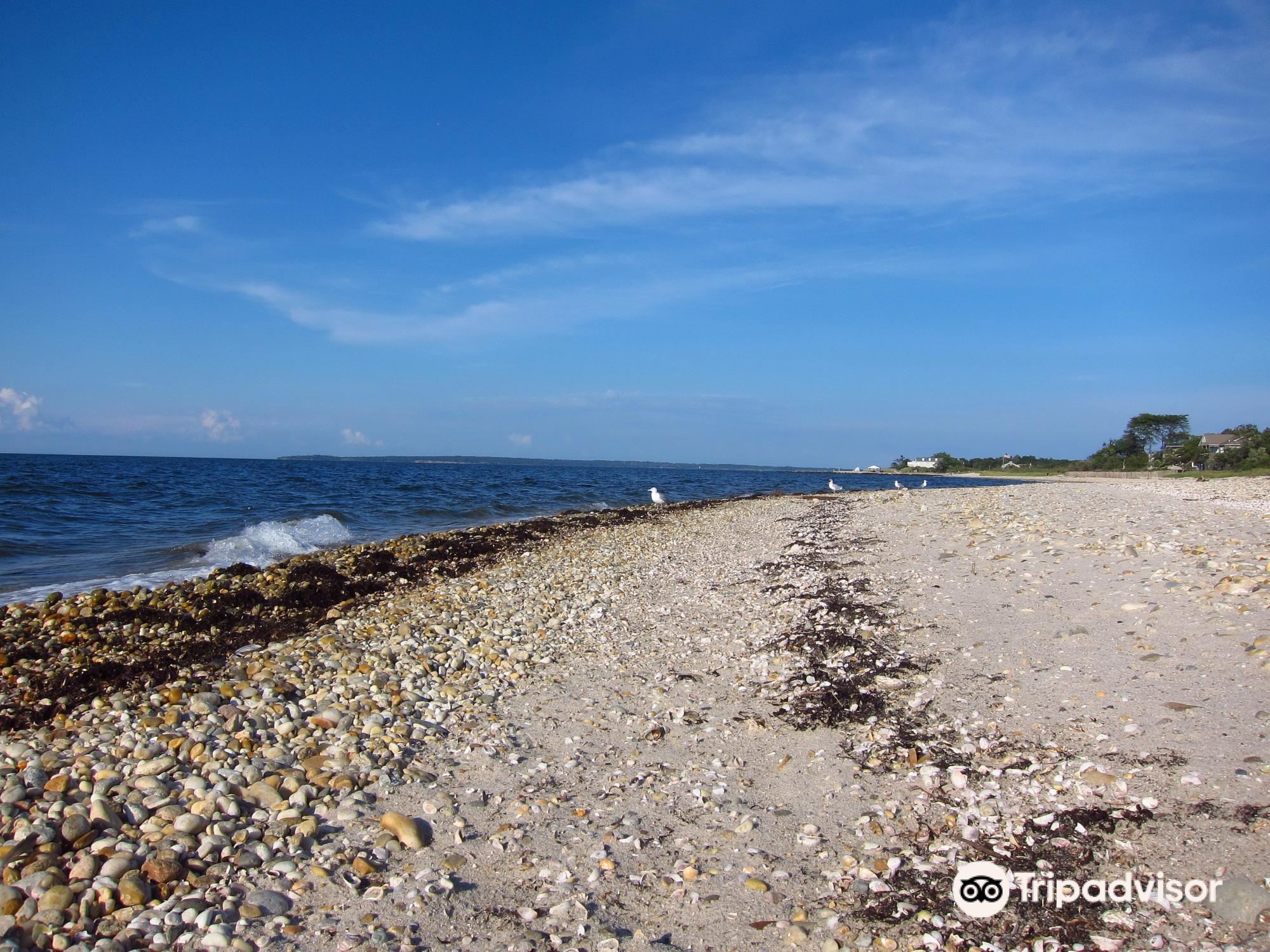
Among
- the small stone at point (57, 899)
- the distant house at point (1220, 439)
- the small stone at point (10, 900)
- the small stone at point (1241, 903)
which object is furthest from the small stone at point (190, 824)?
the distant house at point (1220, 439)

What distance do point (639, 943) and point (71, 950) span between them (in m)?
2.97

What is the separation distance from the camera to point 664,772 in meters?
5.59

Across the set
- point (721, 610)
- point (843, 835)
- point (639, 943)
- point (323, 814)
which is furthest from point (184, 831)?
point (721, 610)

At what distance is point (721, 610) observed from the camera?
436 inches

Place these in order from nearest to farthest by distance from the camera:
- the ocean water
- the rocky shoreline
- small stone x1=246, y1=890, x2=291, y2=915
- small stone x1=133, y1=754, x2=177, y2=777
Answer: small stone x1=246, y1=890, x2=291, y2=915, small stone x1=133, y1=754, x2=177, y2=777, the rocky shoreline, the ocean water

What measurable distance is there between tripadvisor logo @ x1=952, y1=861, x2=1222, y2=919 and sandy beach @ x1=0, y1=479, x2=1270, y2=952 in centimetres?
6

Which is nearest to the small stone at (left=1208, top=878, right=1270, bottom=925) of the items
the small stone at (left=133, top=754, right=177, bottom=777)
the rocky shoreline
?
the small stone at (left=133, top=754, right=177, bottom=777)

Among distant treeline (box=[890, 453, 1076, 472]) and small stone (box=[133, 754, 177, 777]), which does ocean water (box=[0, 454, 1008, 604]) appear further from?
distant treeline (box=[890, 453, 1076, 472])

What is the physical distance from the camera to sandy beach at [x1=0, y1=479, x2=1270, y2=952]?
382 cm

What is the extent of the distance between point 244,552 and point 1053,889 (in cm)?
1956

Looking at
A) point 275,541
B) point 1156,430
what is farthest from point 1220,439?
point 275,541

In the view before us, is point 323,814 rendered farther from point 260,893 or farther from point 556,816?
point 556,816

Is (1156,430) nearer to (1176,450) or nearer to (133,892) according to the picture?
(1176,450)

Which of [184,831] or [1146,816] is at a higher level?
[1146,816]
